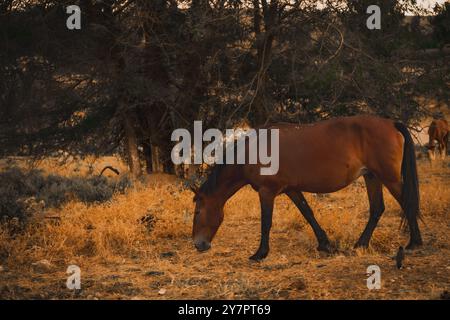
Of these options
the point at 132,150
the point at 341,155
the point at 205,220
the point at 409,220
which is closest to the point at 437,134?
the point at 132,150

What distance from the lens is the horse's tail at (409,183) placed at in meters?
7.05

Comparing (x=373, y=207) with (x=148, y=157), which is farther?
(x=148, y=157)

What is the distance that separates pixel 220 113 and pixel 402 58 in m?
4.68

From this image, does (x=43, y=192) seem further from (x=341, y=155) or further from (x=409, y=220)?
(x=409, y=220)

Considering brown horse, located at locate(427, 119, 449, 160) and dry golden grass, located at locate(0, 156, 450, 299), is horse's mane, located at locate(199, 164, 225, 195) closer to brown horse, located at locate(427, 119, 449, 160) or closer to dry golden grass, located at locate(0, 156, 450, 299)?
dry golden grass, located at locate(0, 156, 450, 299)

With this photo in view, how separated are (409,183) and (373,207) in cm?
72

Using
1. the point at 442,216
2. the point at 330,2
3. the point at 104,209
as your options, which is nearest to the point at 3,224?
the point at 104,209

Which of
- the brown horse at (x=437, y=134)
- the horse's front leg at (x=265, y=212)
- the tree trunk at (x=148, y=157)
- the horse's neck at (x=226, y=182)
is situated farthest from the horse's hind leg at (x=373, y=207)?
the brown horse at (x=437, y=134)

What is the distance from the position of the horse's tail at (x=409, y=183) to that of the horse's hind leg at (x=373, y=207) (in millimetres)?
462

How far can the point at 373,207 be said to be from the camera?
759 centimetres

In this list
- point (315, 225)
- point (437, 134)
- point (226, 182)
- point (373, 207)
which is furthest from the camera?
point (437, 134)

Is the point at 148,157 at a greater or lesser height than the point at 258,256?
greater

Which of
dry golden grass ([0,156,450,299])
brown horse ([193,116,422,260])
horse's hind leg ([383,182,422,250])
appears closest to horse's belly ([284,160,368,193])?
brown horse ([193,116,422,260])

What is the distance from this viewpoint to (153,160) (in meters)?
14.9
